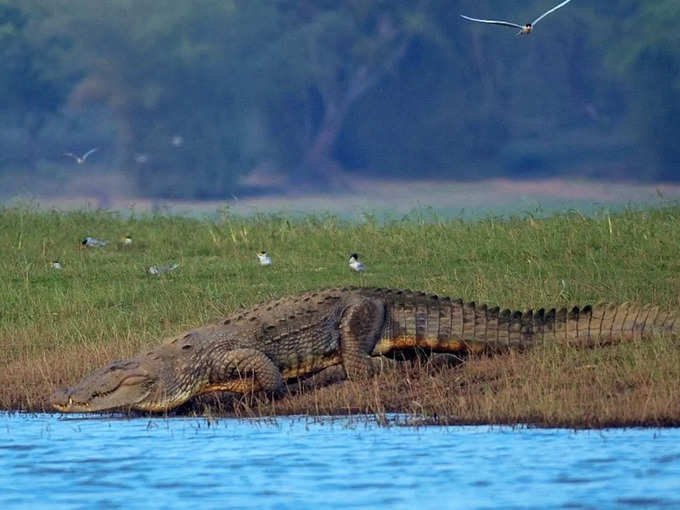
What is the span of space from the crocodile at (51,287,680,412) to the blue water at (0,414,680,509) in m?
0.75

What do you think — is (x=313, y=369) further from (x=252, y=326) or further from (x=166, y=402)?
(x=166, y=402)

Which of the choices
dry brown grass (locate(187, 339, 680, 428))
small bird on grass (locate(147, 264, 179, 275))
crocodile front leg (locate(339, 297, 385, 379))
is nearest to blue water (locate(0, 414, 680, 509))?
dry brown grass (locate(187, 339, 680, 428))

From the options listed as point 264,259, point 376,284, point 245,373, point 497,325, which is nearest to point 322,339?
point 245,373

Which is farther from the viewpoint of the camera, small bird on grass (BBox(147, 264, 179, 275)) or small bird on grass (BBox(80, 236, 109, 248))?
small bird on grass (BBox(80, 236, 109, 248))

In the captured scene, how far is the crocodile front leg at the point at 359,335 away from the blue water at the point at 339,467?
1.42 meters

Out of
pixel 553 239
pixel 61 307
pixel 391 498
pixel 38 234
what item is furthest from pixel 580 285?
pixel 38 234

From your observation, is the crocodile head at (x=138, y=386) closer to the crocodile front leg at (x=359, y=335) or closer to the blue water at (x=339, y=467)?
the blue water at (x=339, y=467)

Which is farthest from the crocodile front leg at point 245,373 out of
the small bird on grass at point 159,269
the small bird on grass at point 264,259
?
the small bird on grass at point 264,259

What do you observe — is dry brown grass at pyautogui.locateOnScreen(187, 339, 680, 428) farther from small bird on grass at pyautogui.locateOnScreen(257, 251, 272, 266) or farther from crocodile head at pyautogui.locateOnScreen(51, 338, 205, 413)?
small bird on grass at pyautogui.locateOnScreen(257, 251, 272, 266)

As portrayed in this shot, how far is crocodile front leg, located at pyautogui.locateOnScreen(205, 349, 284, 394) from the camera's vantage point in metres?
9.81

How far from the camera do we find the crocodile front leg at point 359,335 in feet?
33.8

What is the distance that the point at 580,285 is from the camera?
14344 mm

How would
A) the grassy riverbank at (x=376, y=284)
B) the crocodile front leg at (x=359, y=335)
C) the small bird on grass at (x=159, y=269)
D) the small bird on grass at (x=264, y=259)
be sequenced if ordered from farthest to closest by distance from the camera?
the small bird on grass at (x=264, y=259) → the small bird on grass at (x=159, y=269) → the crocodile front leg at (x=359, y=335) → the grassy riverbank at (x=376, y=284)

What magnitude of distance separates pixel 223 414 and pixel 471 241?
30.6ft
